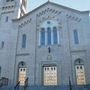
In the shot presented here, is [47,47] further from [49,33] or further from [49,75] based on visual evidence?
[49,75]

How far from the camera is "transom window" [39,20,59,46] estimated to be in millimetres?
19375

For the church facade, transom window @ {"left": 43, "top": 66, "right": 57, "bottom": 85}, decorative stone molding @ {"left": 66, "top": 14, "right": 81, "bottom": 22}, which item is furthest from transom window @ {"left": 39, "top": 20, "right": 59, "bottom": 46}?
transom window @ {"left": 43, "top": 66, "right": 57, "bottom": 85}

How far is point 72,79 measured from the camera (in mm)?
16938

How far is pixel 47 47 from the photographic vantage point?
19.0 meters

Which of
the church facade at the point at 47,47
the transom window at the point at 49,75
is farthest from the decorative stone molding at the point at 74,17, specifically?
the transom window at the point at 49,75

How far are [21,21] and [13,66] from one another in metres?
5.33

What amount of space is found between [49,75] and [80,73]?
2872mm

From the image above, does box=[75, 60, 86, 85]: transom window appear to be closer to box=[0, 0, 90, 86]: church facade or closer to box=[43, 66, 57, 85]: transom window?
box=[0, 0, 90, 86]: church facade

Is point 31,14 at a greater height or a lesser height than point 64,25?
greater

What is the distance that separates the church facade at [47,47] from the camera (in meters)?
17.6

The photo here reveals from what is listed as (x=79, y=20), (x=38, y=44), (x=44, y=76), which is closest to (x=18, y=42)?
(x=38, y=44)

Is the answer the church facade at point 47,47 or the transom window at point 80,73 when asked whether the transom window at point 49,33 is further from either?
the transom window at point 80,73

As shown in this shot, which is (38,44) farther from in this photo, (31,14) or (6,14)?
(6,14)

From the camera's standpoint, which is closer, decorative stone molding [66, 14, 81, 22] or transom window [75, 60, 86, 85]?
transom window [75, 60, 86, 85]
